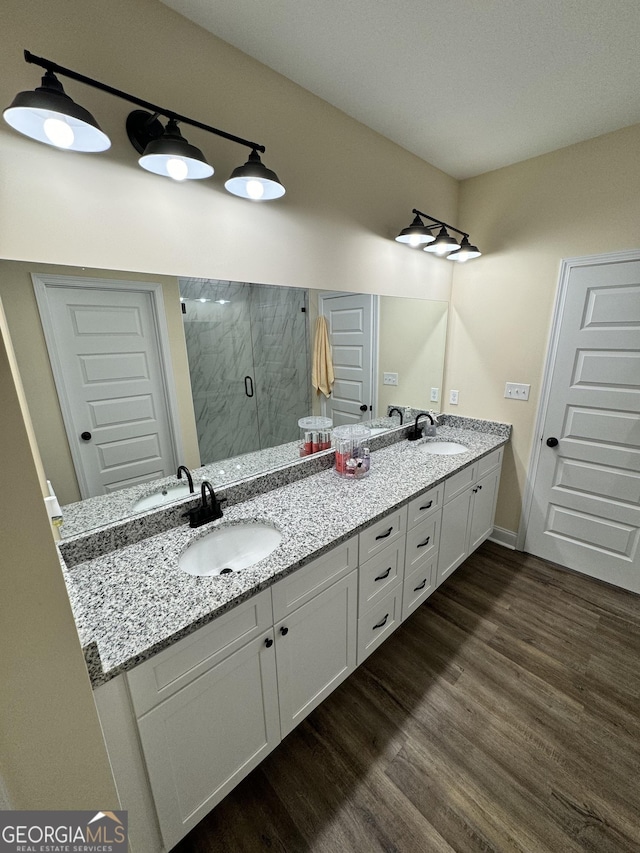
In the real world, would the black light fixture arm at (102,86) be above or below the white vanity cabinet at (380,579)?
above

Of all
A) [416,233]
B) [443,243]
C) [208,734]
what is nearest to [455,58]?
[416,233]

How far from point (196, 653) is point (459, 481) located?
5.30 ft

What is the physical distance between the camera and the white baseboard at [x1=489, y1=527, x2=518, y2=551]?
8.66 feet

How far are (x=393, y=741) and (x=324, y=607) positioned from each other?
0.67 m

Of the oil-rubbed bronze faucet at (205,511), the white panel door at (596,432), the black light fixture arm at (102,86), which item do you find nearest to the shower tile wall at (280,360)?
the oil-rubbed bronze faucet at (205,511)

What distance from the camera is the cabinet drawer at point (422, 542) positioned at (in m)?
1.73

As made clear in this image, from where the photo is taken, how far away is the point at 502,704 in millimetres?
1546

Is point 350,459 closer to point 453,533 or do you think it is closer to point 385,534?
point 385,534

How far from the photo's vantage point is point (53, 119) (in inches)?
34.7

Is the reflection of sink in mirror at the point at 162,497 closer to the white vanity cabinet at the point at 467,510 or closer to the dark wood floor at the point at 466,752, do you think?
the dark wood floor at the point at 466,752

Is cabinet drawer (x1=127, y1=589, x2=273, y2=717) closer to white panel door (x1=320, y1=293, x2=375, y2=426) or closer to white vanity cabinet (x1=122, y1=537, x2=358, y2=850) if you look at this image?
white vanity cabinet (x1=122, y1=537, x2=358, y2=850)

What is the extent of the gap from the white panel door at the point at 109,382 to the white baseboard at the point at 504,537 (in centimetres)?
250

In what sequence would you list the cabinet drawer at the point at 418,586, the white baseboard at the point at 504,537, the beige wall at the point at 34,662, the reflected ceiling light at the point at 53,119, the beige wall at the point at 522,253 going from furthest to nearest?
the white baseboard at the point at 504,537
the beige wall at the point at 522,253
the cabinet drawer at the point at 418,586
the reflected ceiling light at the point at 53,119
the beige wall at the point at 34,662

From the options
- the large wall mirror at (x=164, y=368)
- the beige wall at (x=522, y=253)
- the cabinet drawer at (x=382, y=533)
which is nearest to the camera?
the large wall mirror at (x=164, y=368)
